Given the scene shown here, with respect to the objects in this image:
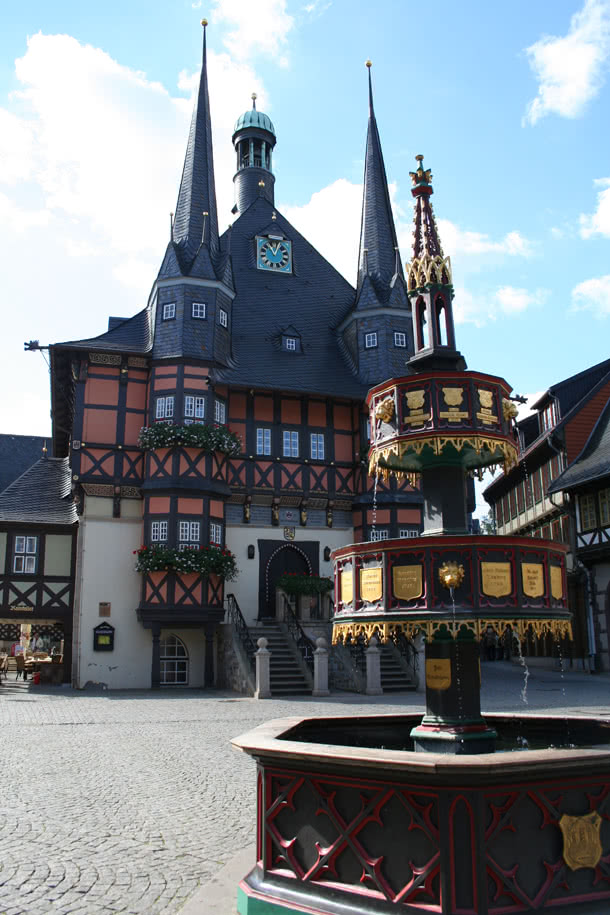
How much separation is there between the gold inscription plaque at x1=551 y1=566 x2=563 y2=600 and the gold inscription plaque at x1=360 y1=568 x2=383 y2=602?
135 cm

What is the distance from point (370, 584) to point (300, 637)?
63.3 feet

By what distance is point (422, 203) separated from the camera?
799cm

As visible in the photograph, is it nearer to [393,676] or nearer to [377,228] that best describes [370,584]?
[393,676]

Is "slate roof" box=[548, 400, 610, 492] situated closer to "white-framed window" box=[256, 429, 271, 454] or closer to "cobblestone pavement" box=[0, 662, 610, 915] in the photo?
"white-framed window" box=[256, 429, 271, 454]

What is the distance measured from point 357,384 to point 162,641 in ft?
38.3

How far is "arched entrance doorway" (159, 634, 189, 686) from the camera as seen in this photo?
2742 cm

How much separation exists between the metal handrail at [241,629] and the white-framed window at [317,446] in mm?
6133

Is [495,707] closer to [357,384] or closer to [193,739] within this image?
[193,739]

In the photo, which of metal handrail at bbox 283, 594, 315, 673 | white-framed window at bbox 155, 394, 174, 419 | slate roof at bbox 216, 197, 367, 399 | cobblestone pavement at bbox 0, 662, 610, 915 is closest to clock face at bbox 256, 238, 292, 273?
slate roof at bbox 216, 197, 367, 399

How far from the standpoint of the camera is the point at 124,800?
29.6 feet

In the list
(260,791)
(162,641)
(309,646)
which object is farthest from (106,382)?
(260,791)

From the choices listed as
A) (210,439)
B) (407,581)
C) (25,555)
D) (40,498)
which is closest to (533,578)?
(407,581)

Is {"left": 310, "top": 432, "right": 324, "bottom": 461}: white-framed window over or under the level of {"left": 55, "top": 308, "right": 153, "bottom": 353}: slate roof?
under

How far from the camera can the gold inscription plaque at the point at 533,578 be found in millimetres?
6242
